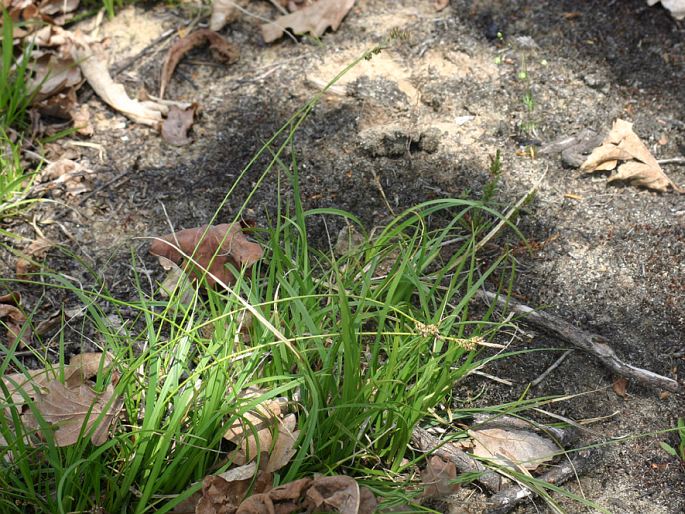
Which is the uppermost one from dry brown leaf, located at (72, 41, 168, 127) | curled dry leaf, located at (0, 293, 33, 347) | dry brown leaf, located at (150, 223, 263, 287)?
dry brown leaf, located at (72, 41, 168, 127)

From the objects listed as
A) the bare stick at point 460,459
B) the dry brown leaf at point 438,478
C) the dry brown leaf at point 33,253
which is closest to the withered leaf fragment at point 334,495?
the dry brown leaf at point 438,478

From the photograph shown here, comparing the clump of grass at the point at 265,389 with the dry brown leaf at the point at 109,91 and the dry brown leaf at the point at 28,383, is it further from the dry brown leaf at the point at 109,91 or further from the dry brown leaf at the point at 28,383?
the dry brown leaf at the point at 109,91

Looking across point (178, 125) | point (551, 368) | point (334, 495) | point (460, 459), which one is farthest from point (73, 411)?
point (178, 125)

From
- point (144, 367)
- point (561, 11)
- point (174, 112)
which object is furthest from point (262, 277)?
point (561, 11)

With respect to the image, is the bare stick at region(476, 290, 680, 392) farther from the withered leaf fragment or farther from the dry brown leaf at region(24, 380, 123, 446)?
the dry brown leaf at region(24, 380, 123, 446)

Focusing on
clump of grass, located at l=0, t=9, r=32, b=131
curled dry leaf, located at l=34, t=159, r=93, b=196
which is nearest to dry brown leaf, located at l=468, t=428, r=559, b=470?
curled dry leaf, located at l=34, t=159, r=93, b=196

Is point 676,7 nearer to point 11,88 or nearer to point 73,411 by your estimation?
point 11,88
